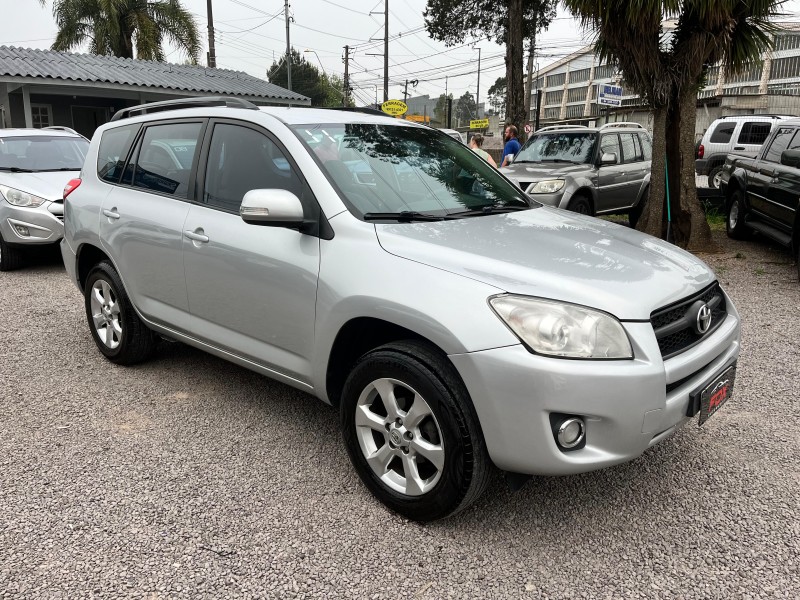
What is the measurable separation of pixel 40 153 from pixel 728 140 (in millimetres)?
16137

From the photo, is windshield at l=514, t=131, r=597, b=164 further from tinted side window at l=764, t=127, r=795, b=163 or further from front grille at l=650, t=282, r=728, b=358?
front grille at l=650, t=282, r=728, b=358

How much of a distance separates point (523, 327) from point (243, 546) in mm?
1393

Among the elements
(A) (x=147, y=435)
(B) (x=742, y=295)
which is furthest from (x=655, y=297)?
(B) (x=742, y=295)

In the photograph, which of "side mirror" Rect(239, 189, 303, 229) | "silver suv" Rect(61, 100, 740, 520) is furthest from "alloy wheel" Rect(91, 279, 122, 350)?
"side mirror" Rect(239, 189, 303, 229)

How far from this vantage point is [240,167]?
11.5 feet

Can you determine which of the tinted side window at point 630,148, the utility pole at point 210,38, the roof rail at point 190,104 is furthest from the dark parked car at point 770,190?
the utility pole at point 210,38

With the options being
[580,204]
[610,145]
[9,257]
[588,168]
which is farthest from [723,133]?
[9,257]

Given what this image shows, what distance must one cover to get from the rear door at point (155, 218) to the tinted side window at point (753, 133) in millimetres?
16579

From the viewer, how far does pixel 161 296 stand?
3916 millimetres

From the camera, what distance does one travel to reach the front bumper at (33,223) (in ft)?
24.9

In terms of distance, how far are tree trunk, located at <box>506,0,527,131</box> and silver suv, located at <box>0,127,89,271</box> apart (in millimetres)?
11602

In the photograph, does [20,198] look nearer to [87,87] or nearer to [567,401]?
[567,401]

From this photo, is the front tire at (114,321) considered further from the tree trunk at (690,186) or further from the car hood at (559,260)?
the tree trunk at (690,186)

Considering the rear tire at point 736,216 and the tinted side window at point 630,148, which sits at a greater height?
the tinted side window at point 630,148
